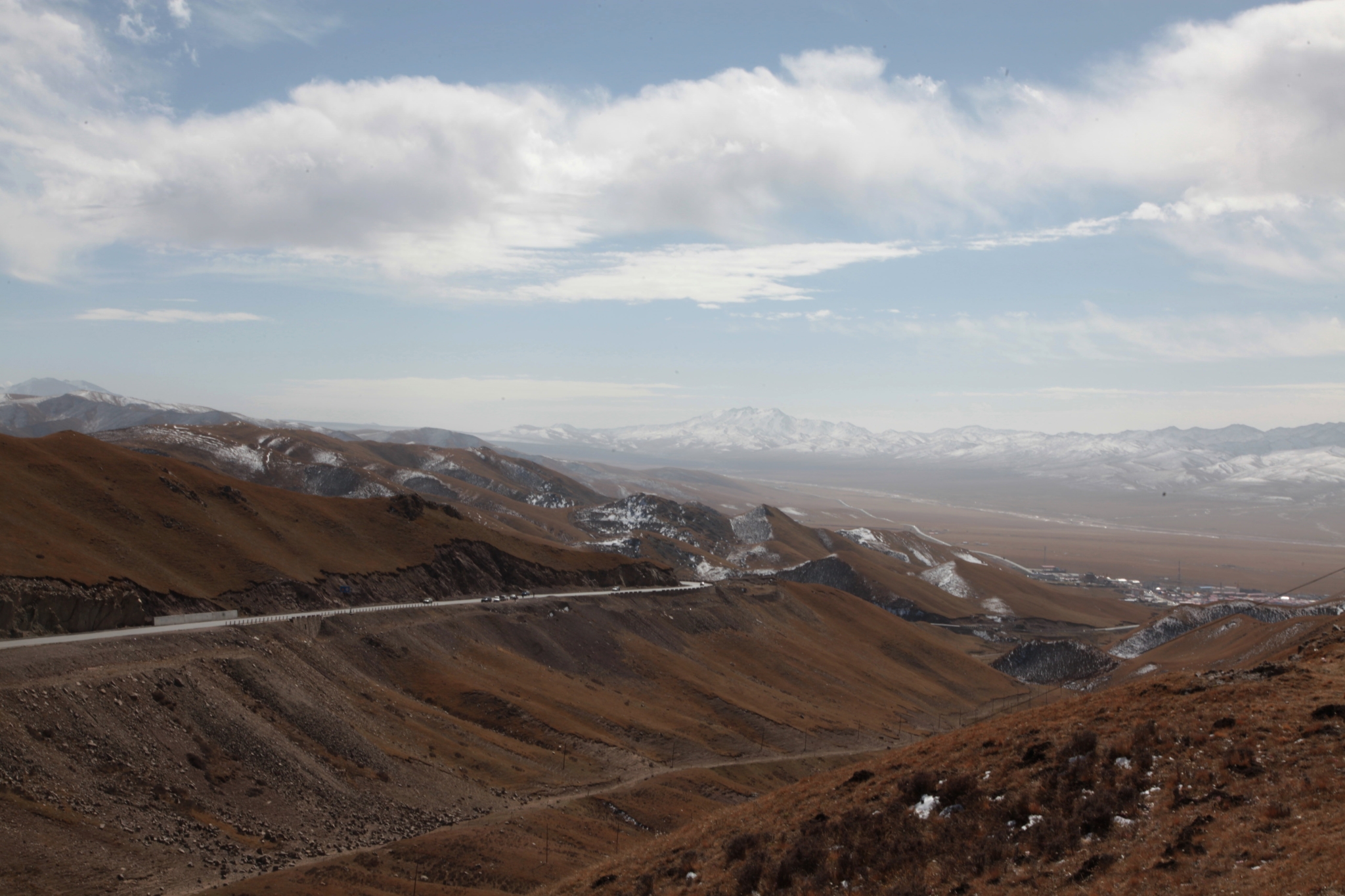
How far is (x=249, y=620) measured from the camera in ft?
196

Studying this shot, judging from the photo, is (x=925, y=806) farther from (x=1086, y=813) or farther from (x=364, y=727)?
(x=364, y=727)

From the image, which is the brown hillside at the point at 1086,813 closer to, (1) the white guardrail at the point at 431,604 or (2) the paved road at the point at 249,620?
(2) the paved road at the point at 249,620

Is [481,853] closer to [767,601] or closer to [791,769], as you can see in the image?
[791,769]

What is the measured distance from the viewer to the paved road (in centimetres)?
4653

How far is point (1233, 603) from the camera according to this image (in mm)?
147750

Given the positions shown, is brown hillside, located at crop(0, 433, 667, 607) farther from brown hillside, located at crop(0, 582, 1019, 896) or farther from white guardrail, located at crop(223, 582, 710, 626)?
brown hillside, located at crop(0, 582, 1019, 896)

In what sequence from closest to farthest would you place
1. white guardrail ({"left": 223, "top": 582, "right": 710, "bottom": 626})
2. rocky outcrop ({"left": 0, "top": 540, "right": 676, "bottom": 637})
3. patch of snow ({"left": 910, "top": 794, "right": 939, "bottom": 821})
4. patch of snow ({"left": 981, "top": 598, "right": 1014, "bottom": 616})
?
patch of snow ({"left": 910, "top": 794, "right": 939, "bottom": 821}) → rocky outcrop ({"left": 0, "top": 540, "right": 676, "bottom": 637}) → white guardrail ({"left": 223, "top": 582, "right": 710, "bottom": 626}) → patch of snow ({"left": 981, "top": 598, "right": 1014, "bottom": 616})

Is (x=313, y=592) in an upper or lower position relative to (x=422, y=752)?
upper

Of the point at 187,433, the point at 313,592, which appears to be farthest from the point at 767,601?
the point at 187,433

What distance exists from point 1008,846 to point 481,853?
25.8 metres

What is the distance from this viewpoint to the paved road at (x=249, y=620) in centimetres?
4653

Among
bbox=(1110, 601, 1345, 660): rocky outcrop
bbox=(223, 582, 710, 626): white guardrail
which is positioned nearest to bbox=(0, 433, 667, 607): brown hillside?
bbox=(223, 582, 710, 626): white guardrail

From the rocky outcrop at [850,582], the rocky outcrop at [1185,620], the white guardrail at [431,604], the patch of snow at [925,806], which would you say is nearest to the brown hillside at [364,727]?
the white guardrail at [431,604]

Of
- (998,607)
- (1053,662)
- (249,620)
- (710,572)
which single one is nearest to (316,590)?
(249,620)
